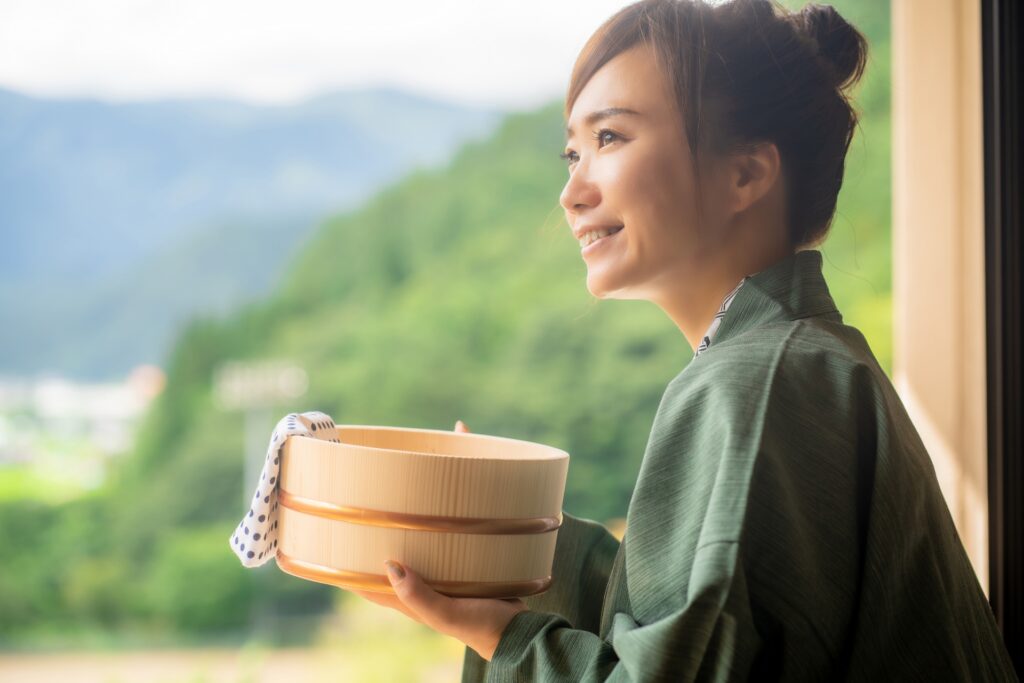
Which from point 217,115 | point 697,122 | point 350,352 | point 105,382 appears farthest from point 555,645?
point 217,115

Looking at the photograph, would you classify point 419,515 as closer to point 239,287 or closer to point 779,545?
point 779,545

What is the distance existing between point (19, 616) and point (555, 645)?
8471 millimetres

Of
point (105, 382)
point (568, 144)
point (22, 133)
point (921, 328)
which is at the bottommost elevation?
point (105, 382)

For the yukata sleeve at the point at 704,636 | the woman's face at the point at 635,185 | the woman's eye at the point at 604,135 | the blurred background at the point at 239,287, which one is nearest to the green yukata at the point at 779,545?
the yukata sleeve at the point at 704,636

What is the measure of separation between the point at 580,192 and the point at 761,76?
7.4 inches

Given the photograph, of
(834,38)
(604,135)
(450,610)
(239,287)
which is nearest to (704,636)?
(450,610)

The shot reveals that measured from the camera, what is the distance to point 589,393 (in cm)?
692

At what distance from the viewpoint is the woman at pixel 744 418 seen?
2.21 feet

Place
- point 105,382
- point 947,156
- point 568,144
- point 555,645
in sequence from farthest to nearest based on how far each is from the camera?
1. point 105,382
2. point 947,156
3. point 568,144
4. point 555,645

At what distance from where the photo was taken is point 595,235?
90 centimetres

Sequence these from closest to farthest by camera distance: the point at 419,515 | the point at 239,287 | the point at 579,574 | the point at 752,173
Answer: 1. the point at 419,515
2. the point at 752,173
3. the point at 579,574
4. the point at 239,287

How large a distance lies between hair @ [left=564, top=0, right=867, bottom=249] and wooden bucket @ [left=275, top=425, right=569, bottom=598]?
1.01 ft

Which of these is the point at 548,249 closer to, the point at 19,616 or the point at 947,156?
the point at 19,616

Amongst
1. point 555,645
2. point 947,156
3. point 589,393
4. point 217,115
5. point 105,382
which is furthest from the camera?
point 217,115
